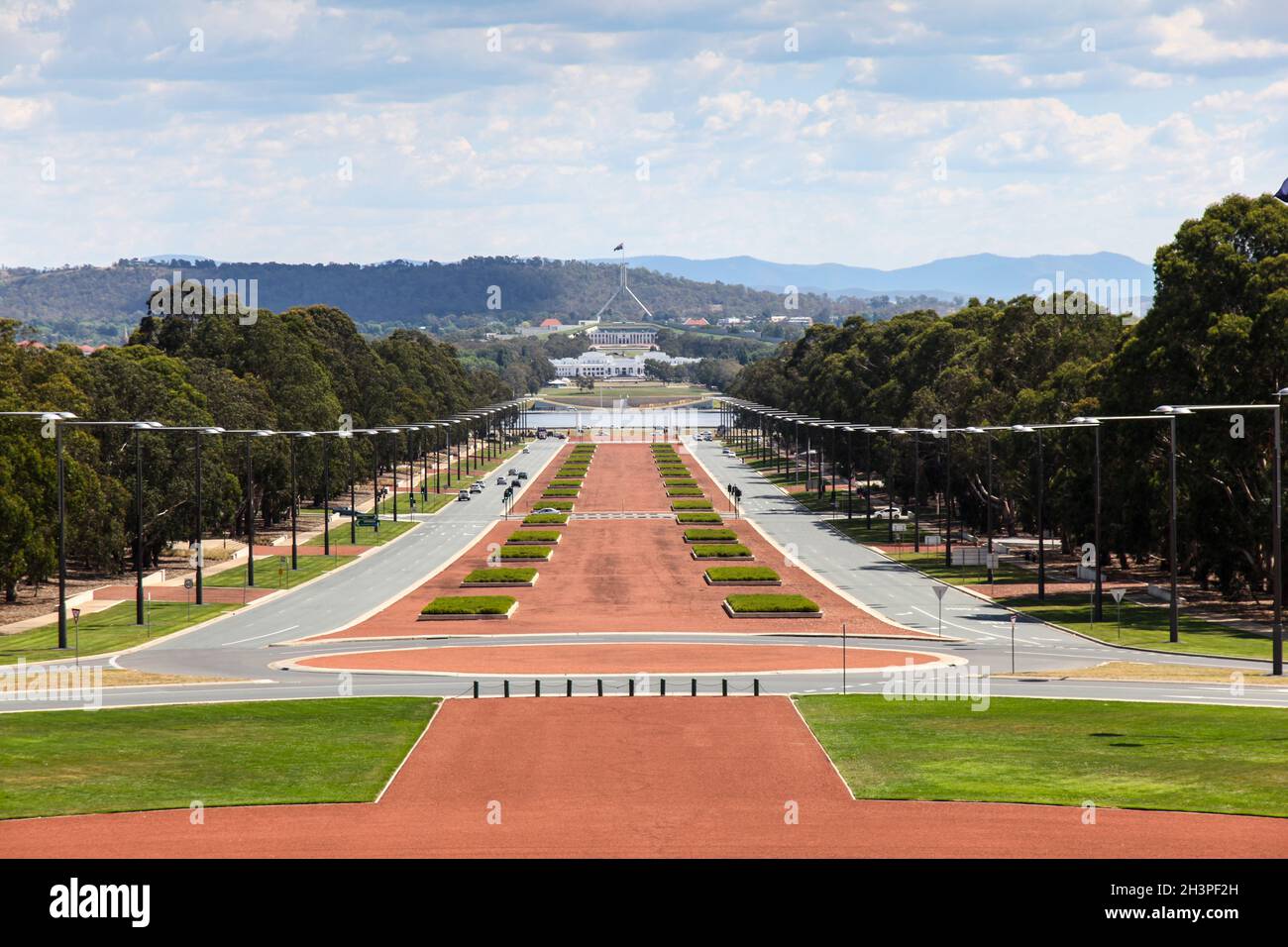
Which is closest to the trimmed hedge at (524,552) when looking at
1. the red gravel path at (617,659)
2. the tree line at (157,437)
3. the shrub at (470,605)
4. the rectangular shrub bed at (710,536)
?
the rectangular shrub bed at (710,536)

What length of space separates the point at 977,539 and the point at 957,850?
98198 mm

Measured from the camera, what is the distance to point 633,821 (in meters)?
42.1

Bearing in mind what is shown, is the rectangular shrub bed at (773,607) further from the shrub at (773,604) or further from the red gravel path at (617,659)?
the red gravel path at (617,659)

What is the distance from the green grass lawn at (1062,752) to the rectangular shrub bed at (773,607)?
27311mm

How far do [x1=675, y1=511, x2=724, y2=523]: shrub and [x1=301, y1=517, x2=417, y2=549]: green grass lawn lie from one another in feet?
78.4

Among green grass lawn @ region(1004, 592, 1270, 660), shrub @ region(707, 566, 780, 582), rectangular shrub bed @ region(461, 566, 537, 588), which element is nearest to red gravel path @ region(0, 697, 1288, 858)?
green grass lawn @ region(1004, 592, 1270, 660)

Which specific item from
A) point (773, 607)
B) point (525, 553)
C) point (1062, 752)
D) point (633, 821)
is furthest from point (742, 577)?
point (633, 821)

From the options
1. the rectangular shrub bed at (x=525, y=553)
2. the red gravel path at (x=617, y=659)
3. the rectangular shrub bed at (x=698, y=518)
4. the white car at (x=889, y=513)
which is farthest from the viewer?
the white car at (x=889, y=513)

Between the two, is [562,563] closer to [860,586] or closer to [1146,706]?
[860,586]

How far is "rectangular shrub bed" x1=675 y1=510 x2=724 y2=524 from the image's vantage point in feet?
488

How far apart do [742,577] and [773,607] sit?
50.1ft

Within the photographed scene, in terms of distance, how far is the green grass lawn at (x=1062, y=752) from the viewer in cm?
4475

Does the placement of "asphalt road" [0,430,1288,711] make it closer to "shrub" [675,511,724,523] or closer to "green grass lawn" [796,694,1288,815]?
"green grass lawn" [796,694,1288,815]
